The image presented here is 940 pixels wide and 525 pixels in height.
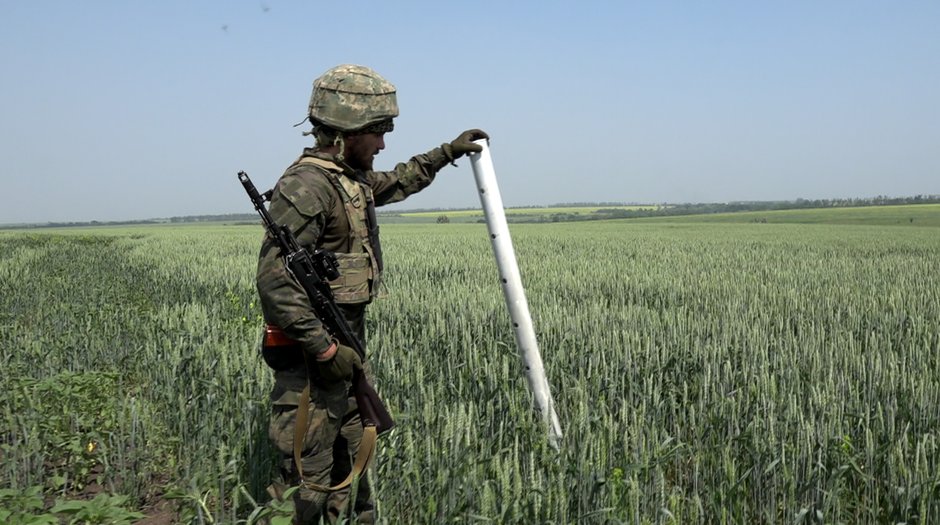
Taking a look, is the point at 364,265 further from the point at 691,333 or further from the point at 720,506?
the point at 691,333

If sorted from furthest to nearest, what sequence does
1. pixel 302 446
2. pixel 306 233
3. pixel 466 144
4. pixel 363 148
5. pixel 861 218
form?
pixel 861 218 → pixel 466 144 → pixel 363 148 → pixel 302 446 → pixel 306 233

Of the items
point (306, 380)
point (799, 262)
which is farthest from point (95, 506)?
point (799, 262)

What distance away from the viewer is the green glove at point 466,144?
3266mm

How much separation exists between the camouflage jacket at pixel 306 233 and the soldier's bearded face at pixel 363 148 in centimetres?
8

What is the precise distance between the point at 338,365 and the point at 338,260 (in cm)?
42

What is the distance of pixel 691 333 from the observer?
6324 millimetres

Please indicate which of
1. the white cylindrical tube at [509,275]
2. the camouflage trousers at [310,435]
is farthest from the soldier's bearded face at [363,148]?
the camouflage trousers at [310,435]

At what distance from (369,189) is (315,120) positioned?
0.35 meters

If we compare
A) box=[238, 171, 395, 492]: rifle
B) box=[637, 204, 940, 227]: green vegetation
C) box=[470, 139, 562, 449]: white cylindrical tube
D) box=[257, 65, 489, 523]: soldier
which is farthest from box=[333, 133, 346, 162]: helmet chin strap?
box=[637, 204, 940, 227]: green vegetation

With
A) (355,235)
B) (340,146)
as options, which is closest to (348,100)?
(340,146)

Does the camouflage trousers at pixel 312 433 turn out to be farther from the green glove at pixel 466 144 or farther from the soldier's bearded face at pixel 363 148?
the green glove at pixel 466 144

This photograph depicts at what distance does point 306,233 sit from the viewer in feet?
8.75

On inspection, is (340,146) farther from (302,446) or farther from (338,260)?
(302,446)

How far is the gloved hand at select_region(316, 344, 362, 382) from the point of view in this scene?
2.68 m
